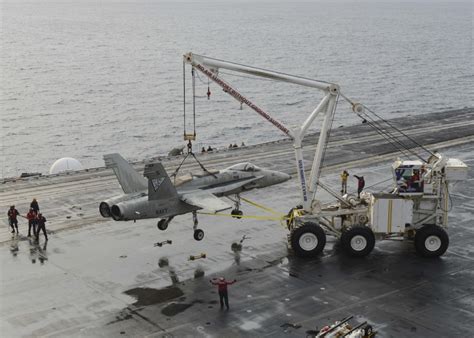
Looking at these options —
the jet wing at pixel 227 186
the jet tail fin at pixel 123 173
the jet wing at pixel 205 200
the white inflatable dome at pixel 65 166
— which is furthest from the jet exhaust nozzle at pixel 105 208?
the white inflatable dome at pixel 65 166

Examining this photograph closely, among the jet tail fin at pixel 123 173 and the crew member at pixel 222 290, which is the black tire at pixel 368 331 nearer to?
the crew member at pixel 222 290

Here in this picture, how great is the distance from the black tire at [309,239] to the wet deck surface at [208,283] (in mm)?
524

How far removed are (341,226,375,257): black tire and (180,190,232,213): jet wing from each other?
559 centimetres

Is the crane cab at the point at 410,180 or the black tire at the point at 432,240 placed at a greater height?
the crane cab at the point at 410,180

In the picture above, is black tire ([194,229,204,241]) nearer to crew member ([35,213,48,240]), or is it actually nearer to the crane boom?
the crane boom

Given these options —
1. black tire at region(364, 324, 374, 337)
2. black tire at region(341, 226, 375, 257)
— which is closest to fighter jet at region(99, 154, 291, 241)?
black tire at region(341, 226, 375, 257)

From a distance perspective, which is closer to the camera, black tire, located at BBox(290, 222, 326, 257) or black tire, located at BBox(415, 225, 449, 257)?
black tire, located at BBox(415, 225, 449, 257)

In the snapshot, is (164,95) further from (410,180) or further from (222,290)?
Answer: (222,290)

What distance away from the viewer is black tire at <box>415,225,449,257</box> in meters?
30.6

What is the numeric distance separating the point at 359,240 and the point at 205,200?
285 inches

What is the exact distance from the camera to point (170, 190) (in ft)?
102

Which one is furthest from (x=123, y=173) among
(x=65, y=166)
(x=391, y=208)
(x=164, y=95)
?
(x=164, y=95)

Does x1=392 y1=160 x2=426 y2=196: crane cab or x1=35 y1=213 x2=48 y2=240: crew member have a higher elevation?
x1=392 y1=160 x2=426 y2=196: crane cab

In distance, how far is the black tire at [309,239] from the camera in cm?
3078
